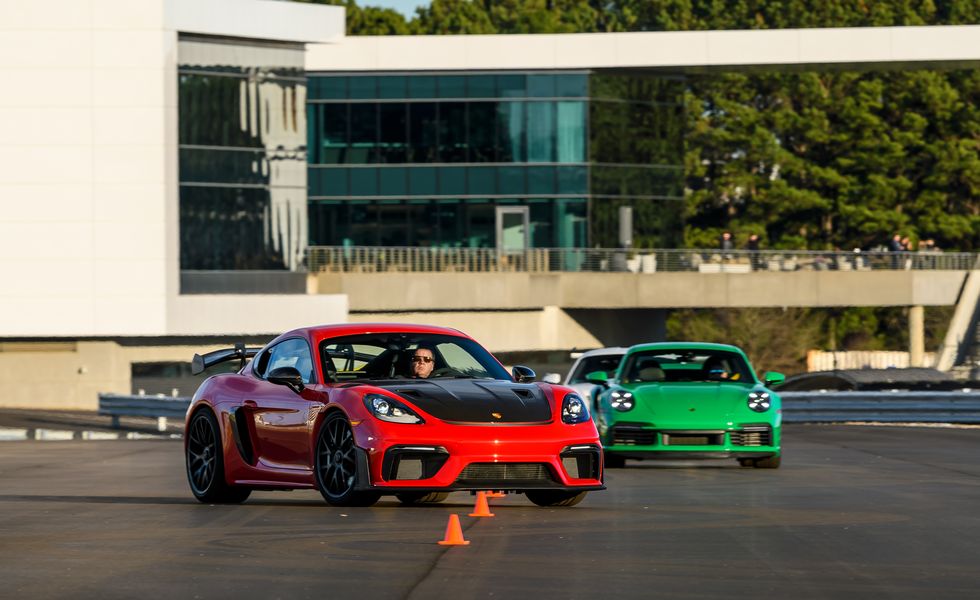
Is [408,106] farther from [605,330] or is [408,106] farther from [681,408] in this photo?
[681,408]

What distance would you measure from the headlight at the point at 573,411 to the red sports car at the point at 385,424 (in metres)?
0.01

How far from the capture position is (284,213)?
Answer: 54062 millimetres

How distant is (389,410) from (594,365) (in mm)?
12320

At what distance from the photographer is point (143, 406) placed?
38.2 metres

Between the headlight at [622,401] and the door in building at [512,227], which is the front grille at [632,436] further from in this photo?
the door in building at [512,227]

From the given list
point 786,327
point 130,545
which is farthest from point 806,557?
point 786,327

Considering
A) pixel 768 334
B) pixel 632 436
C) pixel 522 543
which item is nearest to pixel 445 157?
pixel 768 334

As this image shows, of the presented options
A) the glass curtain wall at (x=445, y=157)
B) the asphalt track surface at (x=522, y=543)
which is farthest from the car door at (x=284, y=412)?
the glass curtain wall at (x=445, y=157)

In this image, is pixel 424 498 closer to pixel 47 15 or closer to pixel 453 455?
pixel 453 455

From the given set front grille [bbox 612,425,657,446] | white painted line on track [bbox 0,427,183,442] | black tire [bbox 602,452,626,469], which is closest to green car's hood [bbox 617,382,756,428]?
front grille [bbox 612,425,657,446]

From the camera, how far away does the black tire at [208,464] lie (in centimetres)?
1568

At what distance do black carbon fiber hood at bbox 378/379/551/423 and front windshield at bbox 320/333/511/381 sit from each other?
0.40 m

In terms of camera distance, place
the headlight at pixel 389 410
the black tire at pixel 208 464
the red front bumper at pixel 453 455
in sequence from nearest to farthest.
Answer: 1. the red front bumper at pixel 453 455
2. the headlight at pixel 389 410
3. the black tire at pixel 208 464

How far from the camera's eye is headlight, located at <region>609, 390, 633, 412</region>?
68.9 feet
